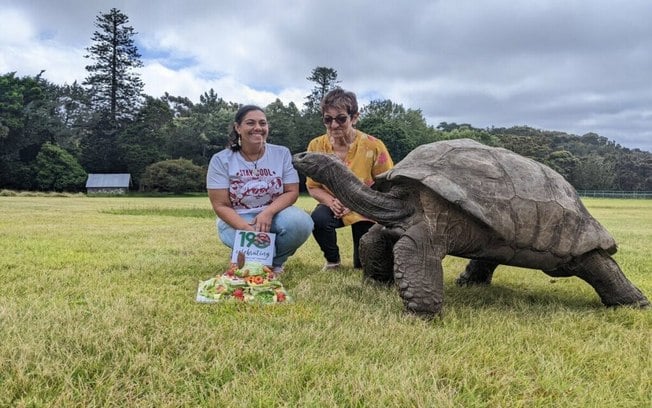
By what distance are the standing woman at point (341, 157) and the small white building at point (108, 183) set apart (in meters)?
47.3

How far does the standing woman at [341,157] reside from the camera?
17.1 feet

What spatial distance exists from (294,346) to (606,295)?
2.75 meters

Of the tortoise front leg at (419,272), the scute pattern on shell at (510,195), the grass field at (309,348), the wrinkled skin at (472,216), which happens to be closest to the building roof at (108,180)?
the grass field at (309,348)

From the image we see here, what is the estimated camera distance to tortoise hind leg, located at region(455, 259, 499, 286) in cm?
475

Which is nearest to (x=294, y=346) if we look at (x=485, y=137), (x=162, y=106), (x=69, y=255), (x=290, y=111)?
(x=69, y=255)

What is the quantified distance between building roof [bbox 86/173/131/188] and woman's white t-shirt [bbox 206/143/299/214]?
49382 millimetres

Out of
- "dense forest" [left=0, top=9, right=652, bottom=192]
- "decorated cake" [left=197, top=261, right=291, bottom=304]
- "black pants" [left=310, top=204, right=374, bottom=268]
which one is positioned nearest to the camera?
"decorated cake" [left=197, top=261, right=291, bottom=304]

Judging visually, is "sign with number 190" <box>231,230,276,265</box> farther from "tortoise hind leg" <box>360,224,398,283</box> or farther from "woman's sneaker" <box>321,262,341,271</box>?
"woman's sneaker" <box>321,262,341,271</box>

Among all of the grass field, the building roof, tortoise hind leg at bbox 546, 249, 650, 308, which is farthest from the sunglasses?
the building roof

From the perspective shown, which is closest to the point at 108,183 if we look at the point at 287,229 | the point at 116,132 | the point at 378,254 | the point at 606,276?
the point at 116,132

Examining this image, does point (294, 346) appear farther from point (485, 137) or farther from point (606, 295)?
point (485, 137)

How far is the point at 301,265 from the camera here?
5.73 meters

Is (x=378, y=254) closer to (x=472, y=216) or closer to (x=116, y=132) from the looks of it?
(x=472, y=216)

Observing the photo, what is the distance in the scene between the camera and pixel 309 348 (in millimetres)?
2520
